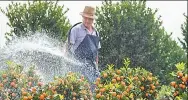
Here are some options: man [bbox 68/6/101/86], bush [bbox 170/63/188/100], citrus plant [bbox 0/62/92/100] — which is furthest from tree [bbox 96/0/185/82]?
bush [bbox 170/63/188/100]

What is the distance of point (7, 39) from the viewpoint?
10.4 m

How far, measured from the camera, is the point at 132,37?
10820 mm

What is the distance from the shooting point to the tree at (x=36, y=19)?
1034 centimetres

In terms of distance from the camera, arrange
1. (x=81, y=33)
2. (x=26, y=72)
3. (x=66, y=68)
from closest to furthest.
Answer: (x=26, y=72) < (x=81, y=33) < (x=66, y=68)

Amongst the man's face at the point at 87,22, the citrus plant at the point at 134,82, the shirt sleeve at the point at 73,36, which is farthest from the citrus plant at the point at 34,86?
the man's face at the point at 87,22

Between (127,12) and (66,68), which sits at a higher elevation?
(127,12)

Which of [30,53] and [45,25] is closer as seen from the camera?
[30,53]

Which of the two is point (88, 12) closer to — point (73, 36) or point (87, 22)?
point (87, 22)

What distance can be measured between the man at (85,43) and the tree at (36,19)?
1.96 meters

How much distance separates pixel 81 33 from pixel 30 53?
1.82m

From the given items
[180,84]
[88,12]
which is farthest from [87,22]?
[180,84]

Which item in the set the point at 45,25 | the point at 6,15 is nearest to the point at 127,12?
the point at 45,25

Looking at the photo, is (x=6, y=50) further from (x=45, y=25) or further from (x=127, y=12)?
(x=127, y=12)

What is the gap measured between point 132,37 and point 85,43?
2652 mm
